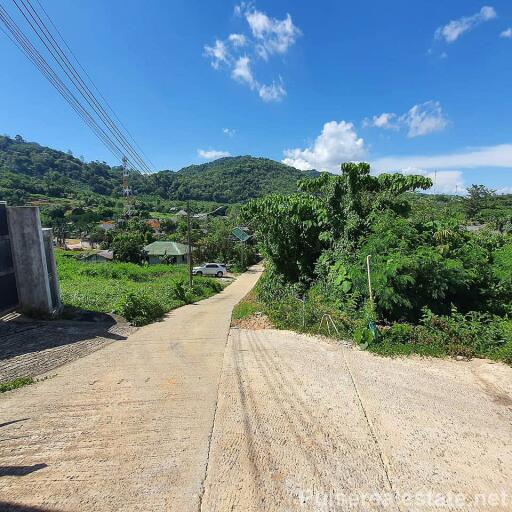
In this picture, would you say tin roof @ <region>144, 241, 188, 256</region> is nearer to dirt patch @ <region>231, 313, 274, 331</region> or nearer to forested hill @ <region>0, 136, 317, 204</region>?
dirt patch @ <region>231, 313, 274, 331</region>

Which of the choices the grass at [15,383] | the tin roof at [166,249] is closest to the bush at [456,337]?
the grass at [15,383]

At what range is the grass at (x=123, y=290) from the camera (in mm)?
11716

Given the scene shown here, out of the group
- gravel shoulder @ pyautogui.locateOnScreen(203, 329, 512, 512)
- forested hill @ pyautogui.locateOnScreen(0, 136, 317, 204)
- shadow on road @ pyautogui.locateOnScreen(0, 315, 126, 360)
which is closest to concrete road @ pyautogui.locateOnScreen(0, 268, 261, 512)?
gravel shoulder @ pyautogui.locateOnScreen(203, 329, 512, 512)

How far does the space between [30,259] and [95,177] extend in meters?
140

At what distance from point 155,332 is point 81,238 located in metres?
65.7

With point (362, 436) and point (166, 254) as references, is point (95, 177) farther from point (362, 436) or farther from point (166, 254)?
point (362, 436)

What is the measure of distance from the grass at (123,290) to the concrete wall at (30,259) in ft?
5.87

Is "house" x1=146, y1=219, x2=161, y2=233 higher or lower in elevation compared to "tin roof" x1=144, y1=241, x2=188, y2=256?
higher

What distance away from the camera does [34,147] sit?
152 metres

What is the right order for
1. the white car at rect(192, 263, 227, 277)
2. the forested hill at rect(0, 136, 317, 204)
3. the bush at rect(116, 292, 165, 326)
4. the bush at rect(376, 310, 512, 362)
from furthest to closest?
the forested hill at rect(0, 136, 317, 204) → the white car at rect(192, 263, 227, 277) → the bush at rect(116, 292, 165, 326) → the bush at rect(376, 310, 512, 362)

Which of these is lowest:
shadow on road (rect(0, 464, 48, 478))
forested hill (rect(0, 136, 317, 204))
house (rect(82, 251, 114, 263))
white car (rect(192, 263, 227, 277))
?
white car (rect(192, 263, 227, 277))

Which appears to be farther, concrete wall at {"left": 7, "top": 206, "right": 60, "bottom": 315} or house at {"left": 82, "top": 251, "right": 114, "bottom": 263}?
house at {"left": 82, "top": 251, "right": 114, "bottom": 263}

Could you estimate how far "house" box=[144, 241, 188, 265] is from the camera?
40.2 metres

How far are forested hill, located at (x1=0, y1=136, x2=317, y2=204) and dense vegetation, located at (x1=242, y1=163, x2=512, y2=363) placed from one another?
7438 centimetres
